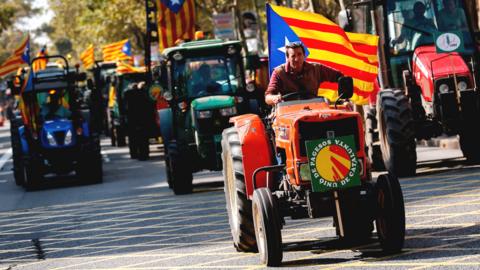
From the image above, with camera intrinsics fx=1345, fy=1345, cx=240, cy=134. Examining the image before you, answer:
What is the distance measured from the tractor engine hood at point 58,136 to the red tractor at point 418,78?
790 centimetres

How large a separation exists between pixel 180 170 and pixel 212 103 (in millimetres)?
1141

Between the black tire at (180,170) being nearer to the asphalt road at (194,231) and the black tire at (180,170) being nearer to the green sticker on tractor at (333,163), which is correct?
the asphalt road at (194,231)

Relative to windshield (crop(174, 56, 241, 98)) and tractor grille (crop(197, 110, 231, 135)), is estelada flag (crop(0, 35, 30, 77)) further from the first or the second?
tractor grille (crop(197, 110, 231, 135))

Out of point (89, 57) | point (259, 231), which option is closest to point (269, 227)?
point (259, 231)

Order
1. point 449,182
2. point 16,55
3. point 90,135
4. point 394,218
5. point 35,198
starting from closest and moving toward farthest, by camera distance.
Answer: point 394,218
point 449,182
point 35,198
point 90,135
point 16,55

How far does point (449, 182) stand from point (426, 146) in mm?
9531

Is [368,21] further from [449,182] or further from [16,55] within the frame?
[16,55]

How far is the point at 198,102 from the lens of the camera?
818 inches

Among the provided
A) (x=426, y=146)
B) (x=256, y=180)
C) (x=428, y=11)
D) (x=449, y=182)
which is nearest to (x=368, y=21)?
(x=428, y=11)

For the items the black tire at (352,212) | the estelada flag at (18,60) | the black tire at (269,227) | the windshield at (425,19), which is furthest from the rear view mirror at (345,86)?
the estelada flag at (18,60)

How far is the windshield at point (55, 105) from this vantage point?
90.0 ft

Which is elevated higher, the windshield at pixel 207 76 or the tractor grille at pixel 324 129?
the windshield at pixel 207 76

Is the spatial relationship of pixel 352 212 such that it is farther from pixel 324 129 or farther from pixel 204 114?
pixel 204 114

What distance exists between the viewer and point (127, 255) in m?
13.3
